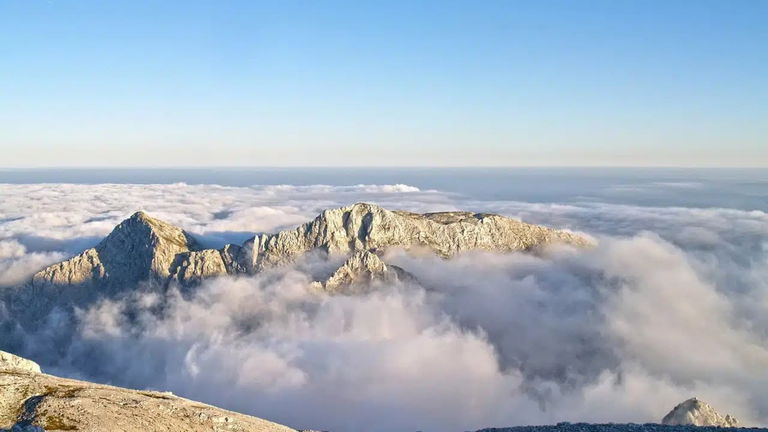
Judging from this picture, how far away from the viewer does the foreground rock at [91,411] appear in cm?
5231

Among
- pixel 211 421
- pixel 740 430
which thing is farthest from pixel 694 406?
pixel 211 421

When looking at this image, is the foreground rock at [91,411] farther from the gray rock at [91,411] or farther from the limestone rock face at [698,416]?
the limestone rock face at [698,416]

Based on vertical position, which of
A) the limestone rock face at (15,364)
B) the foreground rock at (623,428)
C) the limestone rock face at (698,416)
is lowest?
the limestone rock face at (698,416)

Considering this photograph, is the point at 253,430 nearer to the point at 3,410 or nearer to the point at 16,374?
the point at 3,410

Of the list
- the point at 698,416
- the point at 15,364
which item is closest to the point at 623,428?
the point at 698,416

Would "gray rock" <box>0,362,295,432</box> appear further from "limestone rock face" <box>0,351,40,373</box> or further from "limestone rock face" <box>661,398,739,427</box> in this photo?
"limestone rock face" <box>661,398,739,427</box>

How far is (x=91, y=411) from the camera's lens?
182 ft

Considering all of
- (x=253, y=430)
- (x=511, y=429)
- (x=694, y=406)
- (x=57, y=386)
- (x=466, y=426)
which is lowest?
(x=466, y=426)

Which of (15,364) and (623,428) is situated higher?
(15,364)

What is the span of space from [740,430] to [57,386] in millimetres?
87894

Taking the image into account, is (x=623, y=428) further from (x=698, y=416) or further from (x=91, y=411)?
(x=91, y=411)

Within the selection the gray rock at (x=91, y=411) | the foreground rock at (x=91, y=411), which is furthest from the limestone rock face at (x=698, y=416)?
the gray rock at (x=91, y=411)

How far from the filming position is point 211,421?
2350 inches

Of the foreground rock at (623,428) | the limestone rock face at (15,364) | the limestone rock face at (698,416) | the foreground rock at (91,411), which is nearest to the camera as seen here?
the foreground rock at (91,411)
